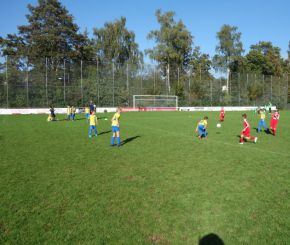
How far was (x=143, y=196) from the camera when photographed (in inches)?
280

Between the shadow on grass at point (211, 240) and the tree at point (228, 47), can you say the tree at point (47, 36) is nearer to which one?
the tree at point (228, 47)

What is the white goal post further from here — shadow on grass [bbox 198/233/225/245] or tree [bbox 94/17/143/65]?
shadow on grass [bbox 198/233/225/245]

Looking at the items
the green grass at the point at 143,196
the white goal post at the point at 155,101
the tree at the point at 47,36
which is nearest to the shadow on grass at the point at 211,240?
the green grass at the point at 143,196

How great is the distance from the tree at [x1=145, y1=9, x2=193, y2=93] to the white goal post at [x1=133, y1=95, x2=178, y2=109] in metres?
11.3

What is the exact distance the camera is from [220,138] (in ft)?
56.6

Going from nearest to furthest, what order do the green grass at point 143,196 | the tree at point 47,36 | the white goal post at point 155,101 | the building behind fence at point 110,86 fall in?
the green grass at point 143,196, the building behind fence at point 110,86, the white goal post at point 155,101, the tree at point 47,36

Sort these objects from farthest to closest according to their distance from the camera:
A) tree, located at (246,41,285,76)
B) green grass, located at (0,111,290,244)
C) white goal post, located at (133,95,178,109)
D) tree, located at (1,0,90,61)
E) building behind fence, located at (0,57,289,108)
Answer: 1. tree, located at (246,41,285,76)
2. tree, located at (1,0,90,61)
3. white goal post, located at (133,95,178,109)
4. building behind fence, located at (0,57,289,108)
5. green grass, located at (0,111,290,244)

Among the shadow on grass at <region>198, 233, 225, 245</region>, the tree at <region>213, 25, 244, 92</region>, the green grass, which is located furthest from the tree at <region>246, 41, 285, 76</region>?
the shadow on grass at <region>198, 233, 225, 245</region>

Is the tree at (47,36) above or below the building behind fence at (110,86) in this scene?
above

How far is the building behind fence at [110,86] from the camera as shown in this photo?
44.5 meters

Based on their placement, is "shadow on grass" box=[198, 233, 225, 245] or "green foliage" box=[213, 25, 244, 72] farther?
"green foliage" box=[213, 25, 244, 72]

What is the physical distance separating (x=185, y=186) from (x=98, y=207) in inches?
99.5

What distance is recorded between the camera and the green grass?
209 inches

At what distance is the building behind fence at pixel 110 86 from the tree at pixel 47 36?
734 cm
